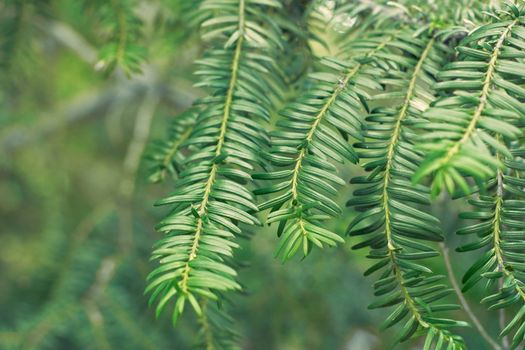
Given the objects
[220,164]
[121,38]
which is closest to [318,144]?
[220,164]

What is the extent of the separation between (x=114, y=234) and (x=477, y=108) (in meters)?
0.95

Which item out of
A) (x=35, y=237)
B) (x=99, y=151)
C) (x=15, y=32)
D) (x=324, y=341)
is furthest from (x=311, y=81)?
(x=99, y=151)

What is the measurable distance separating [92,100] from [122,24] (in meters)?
1.04

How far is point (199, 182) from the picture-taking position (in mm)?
545

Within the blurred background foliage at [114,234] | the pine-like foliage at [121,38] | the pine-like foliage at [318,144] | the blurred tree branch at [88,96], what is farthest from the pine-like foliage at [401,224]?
the blurred tree branch at [88,96]

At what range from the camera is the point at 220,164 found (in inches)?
21.8

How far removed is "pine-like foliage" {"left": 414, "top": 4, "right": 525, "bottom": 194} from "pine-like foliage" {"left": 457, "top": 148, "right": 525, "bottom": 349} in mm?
42

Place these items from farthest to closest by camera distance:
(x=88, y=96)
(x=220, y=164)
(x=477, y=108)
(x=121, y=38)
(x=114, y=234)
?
(x=88, y=96) → (x=114, y=234) → (x=121, y=38) → (x=220, y=164) → (x=477, y=108)

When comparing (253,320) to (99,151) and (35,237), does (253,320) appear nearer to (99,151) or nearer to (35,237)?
(35,237)

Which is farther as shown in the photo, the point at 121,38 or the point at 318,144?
the point at 121,38

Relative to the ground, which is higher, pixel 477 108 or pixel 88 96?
pixel 477 108

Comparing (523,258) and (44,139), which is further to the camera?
(44,139)

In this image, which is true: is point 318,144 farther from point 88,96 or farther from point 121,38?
point 88,96

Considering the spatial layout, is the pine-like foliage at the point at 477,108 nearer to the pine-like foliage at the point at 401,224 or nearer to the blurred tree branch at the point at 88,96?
the pine-like foliage at the point at 401,224
